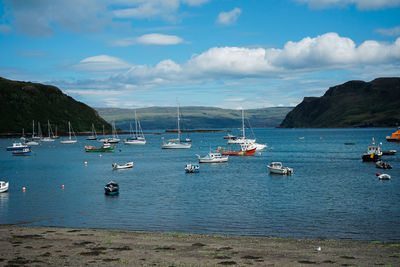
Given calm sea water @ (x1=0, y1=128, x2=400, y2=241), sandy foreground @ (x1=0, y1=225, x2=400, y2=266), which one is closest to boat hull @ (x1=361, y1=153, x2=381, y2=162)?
calm sea water @ (x1=0, y1=128, x2=400, y2=241)

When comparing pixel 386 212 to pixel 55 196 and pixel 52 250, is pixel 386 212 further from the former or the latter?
pixel 55 196

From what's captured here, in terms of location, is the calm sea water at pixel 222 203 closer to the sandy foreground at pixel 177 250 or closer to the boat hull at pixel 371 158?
the sandy foreground at pixel 177 250

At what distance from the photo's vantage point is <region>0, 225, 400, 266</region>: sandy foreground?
74.5 feet

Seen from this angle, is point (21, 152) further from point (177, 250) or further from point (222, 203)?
point (177, 250)

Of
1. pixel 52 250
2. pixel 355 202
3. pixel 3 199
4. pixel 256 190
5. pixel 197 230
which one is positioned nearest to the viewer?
pixel 52 250

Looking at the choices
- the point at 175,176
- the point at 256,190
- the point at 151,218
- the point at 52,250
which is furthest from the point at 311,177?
the point at 52,250

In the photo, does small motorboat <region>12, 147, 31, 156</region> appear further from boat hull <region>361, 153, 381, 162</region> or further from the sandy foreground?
the sandy foreground

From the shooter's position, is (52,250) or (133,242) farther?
(133,242)

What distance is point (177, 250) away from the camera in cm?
2564

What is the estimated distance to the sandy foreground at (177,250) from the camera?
22719 mm

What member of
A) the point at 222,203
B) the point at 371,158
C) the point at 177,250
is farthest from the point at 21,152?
the point at 177,250

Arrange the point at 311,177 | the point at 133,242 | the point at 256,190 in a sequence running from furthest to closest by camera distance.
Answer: the point at 311,177 → the point at 256,190 → the point at 133,242

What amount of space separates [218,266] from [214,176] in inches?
2111

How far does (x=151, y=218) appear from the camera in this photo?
39625mm
